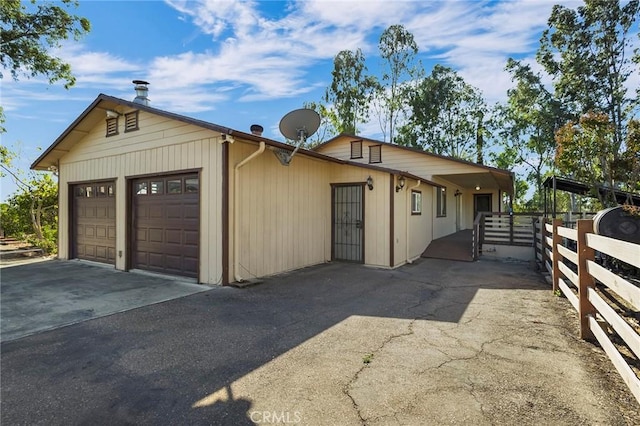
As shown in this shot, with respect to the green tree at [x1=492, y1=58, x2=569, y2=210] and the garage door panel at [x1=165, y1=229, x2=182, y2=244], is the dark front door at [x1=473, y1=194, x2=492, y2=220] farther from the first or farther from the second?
the garage door panel at [x1=165, y1=229, x2=182, y2=244]

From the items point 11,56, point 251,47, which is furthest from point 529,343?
point 11,56

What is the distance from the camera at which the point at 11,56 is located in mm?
11117

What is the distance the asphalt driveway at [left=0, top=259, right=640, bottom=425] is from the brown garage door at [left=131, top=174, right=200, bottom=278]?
69.1 inches

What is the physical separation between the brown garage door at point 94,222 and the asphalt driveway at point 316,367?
470 cm

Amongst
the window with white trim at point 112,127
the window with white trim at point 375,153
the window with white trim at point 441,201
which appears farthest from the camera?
the window with white trim at point 375,153

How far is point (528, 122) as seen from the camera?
21.2 m

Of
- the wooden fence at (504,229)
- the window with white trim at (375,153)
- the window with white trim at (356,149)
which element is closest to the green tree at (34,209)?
the window with white trim at (356,149)

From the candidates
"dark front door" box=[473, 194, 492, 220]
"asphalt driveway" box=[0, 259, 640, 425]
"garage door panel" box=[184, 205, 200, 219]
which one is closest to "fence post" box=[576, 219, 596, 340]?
"asphalt driveway" box=[0, 259, 640, 425]

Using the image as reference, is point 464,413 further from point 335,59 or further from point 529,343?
point 335,59

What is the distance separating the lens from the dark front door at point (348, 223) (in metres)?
8.80

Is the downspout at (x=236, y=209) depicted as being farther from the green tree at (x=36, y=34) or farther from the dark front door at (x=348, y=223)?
the green tree at (x=36, y=34)

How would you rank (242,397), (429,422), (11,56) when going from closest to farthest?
(429,422), (242,397), (11,56)

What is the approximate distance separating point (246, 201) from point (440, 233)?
892cm

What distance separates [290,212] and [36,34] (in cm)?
1156
